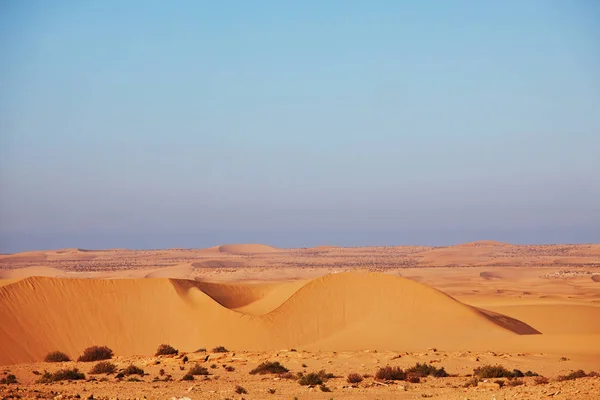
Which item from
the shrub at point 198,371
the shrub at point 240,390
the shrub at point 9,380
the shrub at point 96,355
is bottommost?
the shrub at point 96,355

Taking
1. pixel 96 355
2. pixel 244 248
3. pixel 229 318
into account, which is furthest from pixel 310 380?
pixel 244 248

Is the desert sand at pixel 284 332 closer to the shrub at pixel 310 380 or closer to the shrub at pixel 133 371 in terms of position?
the shrub at pixel 310 380

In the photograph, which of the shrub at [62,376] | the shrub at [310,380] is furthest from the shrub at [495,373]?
the shrub at [62,376]

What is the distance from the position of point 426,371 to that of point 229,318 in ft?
47.6

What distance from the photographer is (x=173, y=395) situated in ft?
56.9

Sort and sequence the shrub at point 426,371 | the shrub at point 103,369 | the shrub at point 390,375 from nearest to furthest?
1. the shrub at point 390,375
2. the shrub at point 426,371
3. the shrub at point 103,369

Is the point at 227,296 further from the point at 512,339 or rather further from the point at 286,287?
the point at 512,339

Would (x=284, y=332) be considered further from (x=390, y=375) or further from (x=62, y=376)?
(x=62, y=376)

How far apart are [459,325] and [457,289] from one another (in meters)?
33.3

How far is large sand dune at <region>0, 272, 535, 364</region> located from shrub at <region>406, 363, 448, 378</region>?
32.1ft

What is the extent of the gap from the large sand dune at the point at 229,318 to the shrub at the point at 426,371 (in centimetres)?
980

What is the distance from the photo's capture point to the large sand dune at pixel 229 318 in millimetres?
33625

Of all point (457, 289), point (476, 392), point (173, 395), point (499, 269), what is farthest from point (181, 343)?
point (499, 269)

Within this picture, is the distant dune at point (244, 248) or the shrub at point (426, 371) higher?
the distant dune at point (244, 248)
